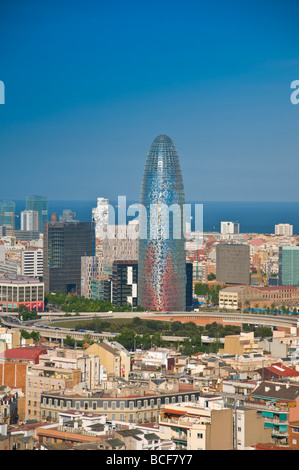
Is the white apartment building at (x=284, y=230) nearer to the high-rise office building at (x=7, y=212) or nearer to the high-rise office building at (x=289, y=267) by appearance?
the high-rise office building at (x=7, y=212)

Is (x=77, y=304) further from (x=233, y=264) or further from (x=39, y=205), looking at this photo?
(x=39, y=205)

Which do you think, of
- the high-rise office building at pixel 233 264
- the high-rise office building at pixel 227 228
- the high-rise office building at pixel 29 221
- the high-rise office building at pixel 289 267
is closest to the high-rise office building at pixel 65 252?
the high-rise office building at pixel 233 264

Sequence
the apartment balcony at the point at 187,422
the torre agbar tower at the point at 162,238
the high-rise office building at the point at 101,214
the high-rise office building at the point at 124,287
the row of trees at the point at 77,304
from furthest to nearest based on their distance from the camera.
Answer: the high-rise office building at the point at 101,214, the high-rise office building at the point at 124,287, the torre agbar tower at the point at 162,238, the row of trees at the point at 77,304, the apartment balcony at the point at 187,422

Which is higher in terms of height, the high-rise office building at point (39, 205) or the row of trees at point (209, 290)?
the high-rise office building at point (39, 205)

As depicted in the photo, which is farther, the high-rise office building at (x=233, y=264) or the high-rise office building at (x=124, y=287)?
the high-rise office building at (x=233, y=264)

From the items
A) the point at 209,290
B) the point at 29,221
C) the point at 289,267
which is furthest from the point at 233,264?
the point at 29,221

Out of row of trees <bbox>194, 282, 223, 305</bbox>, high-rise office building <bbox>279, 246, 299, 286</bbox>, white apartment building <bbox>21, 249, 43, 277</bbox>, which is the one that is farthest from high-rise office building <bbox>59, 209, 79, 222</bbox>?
row of trees <bbox>194, 282, 223, 305</bbox>
